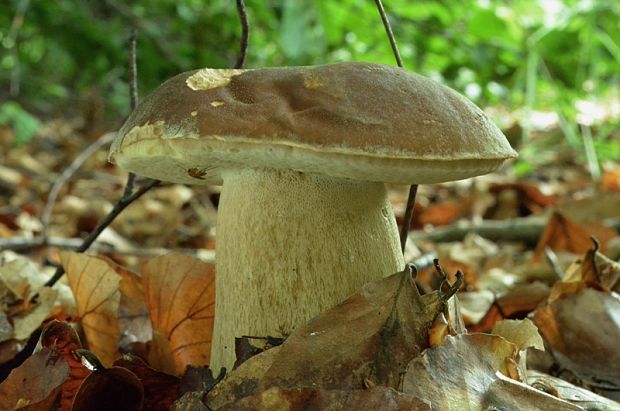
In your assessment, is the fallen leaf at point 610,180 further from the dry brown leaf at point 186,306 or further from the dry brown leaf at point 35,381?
the dry brown leaf at point 35,381

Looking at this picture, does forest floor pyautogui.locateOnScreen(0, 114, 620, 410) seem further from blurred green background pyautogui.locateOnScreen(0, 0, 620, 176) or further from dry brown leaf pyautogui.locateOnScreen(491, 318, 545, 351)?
blurred green background pyautogui.locateOnScreen(0, 0, 620, 176)

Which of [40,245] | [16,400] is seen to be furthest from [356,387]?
[40,245]

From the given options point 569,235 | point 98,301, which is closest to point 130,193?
point 98,301

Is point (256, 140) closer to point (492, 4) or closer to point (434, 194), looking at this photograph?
point (492, 4)

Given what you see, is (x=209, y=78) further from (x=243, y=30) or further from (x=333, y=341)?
(x=333, y=341)

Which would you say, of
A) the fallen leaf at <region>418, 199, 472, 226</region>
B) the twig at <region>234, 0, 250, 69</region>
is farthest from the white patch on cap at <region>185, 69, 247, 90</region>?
the fallen leaf at <region>418, 199, 472, 226</region>

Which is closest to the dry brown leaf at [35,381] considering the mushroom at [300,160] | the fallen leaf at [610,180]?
the mushroom at [300,160]
